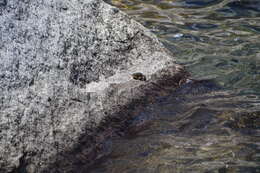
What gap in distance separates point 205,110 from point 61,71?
1507mm

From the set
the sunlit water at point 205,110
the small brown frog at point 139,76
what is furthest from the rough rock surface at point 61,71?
the sunlit water at point 205,110

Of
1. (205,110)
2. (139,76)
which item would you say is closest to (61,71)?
(139,76)

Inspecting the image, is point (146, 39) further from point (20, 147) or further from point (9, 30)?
point (20, 147)

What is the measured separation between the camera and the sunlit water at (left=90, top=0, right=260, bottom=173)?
11.7 feet

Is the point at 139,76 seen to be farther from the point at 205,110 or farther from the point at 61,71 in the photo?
the point at 61,71

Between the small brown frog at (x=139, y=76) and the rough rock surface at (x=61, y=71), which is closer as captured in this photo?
the rough rock surface at (x=61, y=71)

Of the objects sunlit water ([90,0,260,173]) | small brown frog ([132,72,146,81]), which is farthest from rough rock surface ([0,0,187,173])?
sunlit water ([90,0,260,173])

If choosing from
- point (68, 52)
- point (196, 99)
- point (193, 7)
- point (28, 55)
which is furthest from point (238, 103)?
point (193, 7)

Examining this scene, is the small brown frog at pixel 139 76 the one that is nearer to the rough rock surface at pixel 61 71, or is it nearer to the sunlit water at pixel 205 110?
the rough rock surface at pixel 61 71

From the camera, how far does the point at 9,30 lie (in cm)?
371

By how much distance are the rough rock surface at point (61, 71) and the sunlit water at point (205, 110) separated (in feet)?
1.05

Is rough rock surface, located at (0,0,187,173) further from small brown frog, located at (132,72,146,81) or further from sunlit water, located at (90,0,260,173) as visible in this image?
sunlit water, located at (90,0,260,173)

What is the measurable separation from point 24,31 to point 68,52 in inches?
16.0

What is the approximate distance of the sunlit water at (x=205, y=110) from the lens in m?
3.56
